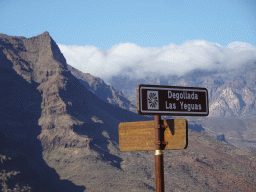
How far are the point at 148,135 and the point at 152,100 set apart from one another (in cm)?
57

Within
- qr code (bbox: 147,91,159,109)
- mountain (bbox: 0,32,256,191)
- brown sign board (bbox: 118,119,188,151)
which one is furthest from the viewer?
mountain (bbox: 0,32,256,191)

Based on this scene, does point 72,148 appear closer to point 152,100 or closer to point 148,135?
point 148,135

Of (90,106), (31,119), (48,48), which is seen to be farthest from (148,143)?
(48,48)

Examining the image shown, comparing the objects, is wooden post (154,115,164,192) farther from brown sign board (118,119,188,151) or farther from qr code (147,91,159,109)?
qr code (147,91,159,109)

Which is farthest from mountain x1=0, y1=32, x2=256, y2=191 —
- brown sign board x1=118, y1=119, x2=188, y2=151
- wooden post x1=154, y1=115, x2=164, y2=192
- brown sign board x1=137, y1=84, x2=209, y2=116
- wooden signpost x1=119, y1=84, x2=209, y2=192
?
brown sign board x1=137, y1=84, x2=209, y2=116

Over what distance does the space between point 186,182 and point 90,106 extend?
164ft

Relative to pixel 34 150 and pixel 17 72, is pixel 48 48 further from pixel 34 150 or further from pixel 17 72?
pixel 34 150

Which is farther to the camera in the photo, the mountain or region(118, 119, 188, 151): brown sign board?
the mountain

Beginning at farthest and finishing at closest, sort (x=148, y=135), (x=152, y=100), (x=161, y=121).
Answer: (x=148, y=135) < (x=161, y=121) < (x=152, y=100)

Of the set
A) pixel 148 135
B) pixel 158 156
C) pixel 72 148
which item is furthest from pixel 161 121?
pixel 72 148

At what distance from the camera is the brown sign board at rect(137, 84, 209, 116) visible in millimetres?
4166

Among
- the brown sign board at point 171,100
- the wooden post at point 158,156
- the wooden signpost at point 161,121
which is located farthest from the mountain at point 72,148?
the brown sign board at point 171,100

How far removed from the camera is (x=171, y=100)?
4379 millimetres

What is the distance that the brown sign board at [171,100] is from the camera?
4166 mm
